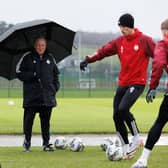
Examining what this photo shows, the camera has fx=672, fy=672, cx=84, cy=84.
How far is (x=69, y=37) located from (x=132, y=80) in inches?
96.1

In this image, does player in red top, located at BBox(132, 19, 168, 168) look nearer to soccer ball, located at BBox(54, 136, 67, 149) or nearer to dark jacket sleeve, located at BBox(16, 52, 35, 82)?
dark jacket sleeve, located at BBox(16, 52, 35, 82)

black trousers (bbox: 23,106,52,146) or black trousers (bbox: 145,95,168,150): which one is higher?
black trousers (bbox: 145,95,168,150)

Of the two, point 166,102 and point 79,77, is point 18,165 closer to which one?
point 166,102

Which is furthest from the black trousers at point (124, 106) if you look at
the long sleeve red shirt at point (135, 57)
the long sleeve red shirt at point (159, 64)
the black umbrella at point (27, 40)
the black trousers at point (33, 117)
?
the black umbrella at point (27, 40)

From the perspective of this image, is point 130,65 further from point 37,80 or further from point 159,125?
point 37,80

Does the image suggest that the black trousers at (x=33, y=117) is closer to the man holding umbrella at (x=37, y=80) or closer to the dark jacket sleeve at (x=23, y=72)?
the man holding umbrella at (x=37, y=80)

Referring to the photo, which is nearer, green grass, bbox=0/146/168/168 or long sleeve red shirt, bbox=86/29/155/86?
green grass, bbox=0/146/168/168

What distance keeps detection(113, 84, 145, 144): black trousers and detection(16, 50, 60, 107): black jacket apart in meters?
1.63

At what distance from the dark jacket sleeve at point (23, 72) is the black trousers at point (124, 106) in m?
1.82

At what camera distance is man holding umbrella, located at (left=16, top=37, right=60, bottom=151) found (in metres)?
11.7

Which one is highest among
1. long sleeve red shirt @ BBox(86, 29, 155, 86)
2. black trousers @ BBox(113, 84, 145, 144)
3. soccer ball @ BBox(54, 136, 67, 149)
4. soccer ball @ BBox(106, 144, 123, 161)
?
long sleeve red shirt @ BBox(86, 29, 155, 86)

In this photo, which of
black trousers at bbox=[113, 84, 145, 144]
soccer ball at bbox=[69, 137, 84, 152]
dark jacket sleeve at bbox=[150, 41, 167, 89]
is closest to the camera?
dark jacket sleeve at bbox=[150, 41, 167, 89]

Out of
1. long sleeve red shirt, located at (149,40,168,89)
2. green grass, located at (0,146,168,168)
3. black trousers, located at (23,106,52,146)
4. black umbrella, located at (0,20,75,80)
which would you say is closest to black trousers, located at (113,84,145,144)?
green grass, located at (0,146,168,168)

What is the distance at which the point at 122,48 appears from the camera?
10594 millimetres
